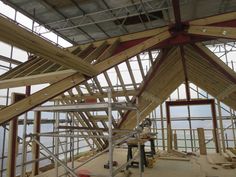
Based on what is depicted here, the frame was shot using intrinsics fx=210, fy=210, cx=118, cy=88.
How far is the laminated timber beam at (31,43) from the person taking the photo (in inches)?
58.9

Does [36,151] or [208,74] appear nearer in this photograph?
[36,151]

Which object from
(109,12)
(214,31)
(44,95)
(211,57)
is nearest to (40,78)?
(44,95)

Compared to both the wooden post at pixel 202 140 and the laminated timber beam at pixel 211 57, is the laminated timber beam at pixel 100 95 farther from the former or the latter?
the wooden post at pixel 202 140

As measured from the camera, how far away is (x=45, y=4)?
255 inches

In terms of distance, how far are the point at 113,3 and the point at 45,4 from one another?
212cm

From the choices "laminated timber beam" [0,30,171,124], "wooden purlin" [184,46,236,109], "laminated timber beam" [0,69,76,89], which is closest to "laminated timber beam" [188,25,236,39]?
"laminated timber beam" [0,30,171,124]

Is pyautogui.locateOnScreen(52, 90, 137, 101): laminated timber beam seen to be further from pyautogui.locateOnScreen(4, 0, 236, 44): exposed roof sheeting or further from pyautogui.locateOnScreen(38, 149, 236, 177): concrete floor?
pyautogui.locateOnScreen(4, 0, 236, 44): exposed roof sheeting

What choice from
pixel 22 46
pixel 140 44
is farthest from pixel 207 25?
pixel 22 46

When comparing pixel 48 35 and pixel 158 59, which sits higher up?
pixel 48 35

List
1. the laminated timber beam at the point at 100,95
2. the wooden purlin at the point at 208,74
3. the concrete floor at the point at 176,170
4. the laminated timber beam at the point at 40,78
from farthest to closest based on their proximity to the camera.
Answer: the laminated timber beam at the point at 100,95 → the wooden purlin at the point at 208,74 → the concrete floor at the point at 176,170 → the laminated timber beam at the point at 40,78

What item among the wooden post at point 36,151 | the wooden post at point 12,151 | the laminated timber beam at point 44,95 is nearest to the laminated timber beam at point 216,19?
the laminated timber beam at point 44,95

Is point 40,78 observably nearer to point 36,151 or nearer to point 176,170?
point 36,151

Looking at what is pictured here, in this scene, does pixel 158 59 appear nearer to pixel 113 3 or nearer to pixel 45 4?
pixel 113 3

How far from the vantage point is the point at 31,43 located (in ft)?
5.77
